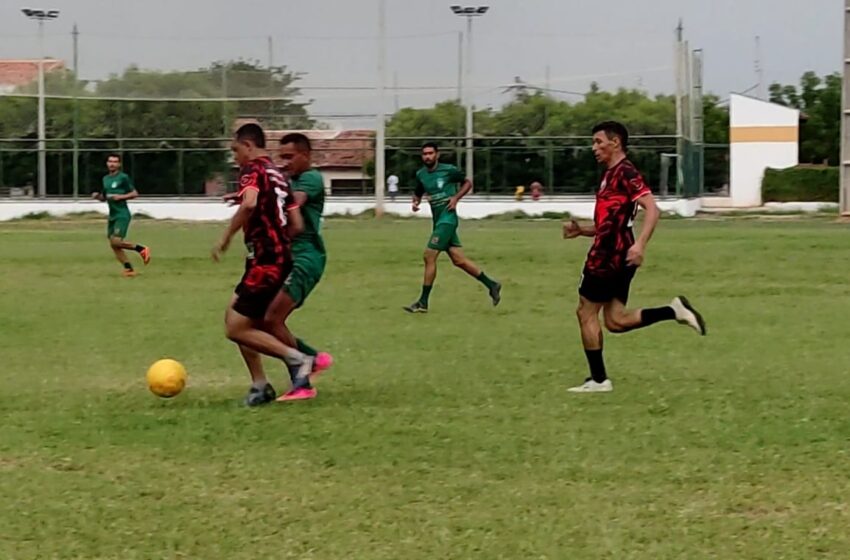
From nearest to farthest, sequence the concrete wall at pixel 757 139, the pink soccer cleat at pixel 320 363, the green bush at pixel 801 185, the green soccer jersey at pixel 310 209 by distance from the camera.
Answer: the pink soccer cleat at pixel 320 363, the green soccer jersey at pixel 310 209, the green bush at pixel 801 185, the concrete wall at pixel 757 139

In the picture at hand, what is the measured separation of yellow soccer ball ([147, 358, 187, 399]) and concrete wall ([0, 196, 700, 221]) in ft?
119

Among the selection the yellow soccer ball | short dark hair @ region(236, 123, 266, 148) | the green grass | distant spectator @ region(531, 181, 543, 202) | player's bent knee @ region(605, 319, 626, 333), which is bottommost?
the green grass

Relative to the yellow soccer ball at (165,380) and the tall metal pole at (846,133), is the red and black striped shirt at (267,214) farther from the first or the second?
the tall metal pole at (846,133)

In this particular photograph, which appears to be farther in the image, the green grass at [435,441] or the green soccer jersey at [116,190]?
the green soccer jersey at [116,190]

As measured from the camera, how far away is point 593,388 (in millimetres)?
9148

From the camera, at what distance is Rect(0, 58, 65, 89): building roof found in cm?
4888

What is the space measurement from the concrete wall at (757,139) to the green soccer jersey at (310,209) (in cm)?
5914

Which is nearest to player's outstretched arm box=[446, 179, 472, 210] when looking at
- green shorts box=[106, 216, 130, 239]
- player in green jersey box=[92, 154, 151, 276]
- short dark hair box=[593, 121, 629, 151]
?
short dark hair box=[593, 121, 629, 151]

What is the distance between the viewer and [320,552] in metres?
5.40

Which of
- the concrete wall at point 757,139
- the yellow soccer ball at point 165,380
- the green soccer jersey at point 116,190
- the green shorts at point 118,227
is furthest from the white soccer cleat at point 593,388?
the concrete wall at point 757,139

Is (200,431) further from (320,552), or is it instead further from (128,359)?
(128,359)

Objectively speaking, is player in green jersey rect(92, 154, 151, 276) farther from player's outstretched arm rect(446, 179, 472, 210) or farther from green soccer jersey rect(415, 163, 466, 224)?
player's outstretched arm rect(446, 179, 472, 210)

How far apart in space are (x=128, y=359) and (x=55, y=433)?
3.40 metres

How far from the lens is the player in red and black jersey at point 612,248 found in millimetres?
8859
